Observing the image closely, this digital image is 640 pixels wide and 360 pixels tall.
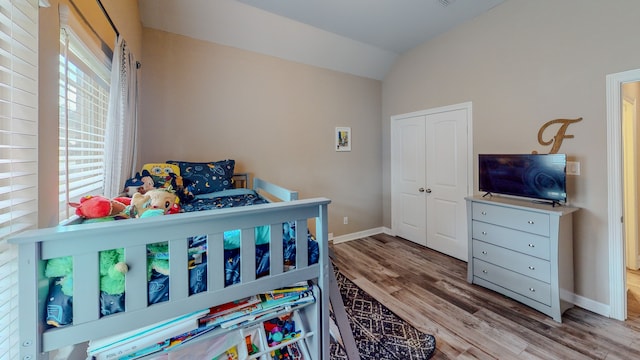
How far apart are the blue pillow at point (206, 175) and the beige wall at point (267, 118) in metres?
0.31

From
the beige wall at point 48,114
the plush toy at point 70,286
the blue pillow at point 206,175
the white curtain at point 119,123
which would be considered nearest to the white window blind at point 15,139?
the beige wall at point 48,114

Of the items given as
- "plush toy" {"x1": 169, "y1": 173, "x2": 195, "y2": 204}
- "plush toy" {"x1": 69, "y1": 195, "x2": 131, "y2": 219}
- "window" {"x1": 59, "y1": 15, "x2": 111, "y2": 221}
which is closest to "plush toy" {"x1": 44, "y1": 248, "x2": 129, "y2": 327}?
"plush toy" {"x1": 69, "y1": 195, "x2": 131, "y2": 219}

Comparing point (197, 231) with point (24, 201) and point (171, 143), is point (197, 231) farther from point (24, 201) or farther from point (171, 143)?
point (171, 143)

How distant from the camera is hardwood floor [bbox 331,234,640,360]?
1.62 metres

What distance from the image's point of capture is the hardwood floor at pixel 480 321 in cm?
162

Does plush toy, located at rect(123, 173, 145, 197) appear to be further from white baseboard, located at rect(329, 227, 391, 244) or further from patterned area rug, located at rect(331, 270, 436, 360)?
white baseboard, located at rect(329, 227, 391, 244)

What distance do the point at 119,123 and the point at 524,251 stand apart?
3221 mm

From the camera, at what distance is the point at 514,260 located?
2143 millimetres

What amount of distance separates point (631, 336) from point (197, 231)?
287 cm

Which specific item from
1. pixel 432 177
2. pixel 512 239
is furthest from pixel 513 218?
pixel 432 177

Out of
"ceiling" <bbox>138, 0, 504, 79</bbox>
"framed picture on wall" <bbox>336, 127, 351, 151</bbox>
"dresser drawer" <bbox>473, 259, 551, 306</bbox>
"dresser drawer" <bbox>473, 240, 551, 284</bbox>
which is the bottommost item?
"dresser drawer" <bbox>473, 259, 551, 306</bbox>

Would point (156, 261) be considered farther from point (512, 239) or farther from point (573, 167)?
point (573, 167)

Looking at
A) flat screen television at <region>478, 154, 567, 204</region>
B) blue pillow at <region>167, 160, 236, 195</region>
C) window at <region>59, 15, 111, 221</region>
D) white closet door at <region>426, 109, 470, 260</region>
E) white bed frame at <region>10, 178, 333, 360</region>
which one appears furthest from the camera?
white closet door at <region>426, 109, 470, 260</region>

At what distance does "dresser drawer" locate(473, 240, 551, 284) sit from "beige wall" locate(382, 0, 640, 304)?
47 cm
